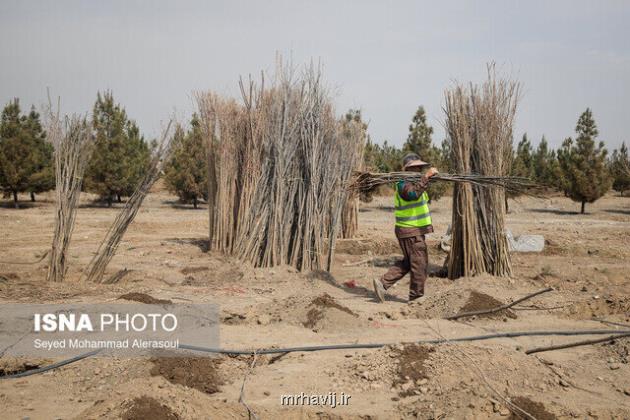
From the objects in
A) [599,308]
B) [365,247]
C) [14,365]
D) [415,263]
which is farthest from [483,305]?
[365,247]

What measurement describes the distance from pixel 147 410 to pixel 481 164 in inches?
185

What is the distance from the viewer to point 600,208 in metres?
20.5

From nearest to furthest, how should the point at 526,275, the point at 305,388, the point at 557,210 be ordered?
the point at 305,388 → the point at 526,275 → the point at 557,210

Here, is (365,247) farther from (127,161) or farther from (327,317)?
(127,161)

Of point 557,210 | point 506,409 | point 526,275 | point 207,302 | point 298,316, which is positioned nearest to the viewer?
point 506,409

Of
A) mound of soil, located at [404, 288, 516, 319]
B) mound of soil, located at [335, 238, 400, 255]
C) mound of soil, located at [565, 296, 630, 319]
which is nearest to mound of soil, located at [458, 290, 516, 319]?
mound of soil, located at [404, 288, 516, 319]

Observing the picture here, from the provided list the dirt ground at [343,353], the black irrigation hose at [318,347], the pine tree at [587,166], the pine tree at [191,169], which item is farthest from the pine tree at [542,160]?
the black irrigation hose at [318,347]

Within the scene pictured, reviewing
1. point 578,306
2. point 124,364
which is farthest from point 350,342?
point 578,306

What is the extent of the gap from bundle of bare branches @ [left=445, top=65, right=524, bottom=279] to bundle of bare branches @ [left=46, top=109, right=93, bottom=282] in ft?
12.8

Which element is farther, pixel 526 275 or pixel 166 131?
pixel 526 275

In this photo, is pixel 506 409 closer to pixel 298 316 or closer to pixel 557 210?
pixel 298 316

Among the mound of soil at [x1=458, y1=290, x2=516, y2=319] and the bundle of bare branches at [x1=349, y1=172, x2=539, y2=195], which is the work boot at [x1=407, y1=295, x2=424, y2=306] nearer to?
the mound of soil at [x1=458, y1=290, x2=516, y2=319]

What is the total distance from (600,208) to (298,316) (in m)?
18.9

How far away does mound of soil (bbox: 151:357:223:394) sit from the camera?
3441mm
